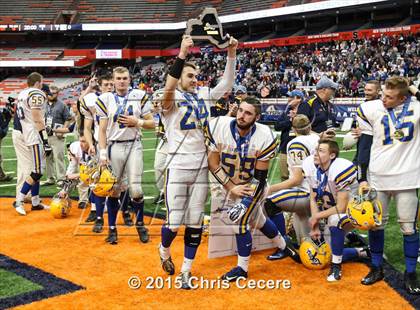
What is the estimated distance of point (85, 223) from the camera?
719cm

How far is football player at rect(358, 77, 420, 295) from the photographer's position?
14.8 ft

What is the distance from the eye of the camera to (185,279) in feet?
15.6

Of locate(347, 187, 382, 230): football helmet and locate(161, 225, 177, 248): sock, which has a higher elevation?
locate(347, 187, 382, 230): football helmet

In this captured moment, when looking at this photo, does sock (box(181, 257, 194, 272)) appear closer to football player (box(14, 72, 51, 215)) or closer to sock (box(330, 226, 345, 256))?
sock (box(330, 226, 345, 256))

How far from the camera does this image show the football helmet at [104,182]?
5.83m

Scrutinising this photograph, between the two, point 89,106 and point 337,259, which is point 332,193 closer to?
point 337,259

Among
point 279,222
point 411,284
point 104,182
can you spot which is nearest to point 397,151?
point 411,284

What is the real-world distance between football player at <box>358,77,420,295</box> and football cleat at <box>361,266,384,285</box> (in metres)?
0.27

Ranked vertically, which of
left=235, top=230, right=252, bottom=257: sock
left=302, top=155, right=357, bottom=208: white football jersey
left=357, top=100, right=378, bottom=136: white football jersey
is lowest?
left=235, top=230, right=252, bottom=257: sock

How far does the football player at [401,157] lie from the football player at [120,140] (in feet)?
8.98

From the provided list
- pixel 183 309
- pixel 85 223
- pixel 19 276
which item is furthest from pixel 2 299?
pixel 85 223

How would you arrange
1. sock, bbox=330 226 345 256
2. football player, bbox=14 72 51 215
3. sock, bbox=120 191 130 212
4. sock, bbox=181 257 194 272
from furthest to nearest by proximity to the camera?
football player, bbox=14 72 51 215 < sock, bbox=120 191 130 212 < sock, bbox=330 226 345 256 < sock, bbox=181 257 194 272

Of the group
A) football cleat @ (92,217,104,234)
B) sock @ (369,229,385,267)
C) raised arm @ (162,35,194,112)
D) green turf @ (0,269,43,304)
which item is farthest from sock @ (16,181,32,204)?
sock @ (369,229,385,267)

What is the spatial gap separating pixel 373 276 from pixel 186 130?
230 centimetres
